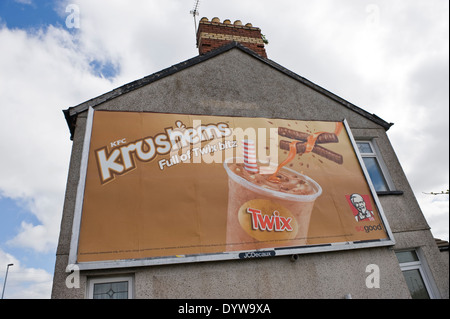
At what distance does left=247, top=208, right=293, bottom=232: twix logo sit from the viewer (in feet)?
16.2

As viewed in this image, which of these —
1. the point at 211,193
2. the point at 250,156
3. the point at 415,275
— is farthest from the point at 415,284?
the point at 211,193

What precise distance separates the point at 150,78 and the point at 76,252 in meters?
3.81

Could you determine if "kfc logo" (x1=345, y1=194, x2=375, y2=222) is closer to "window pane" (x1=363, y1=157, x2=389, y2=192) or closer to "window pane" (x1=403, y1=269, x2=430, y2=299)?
"window pane" (x1=363, y1=157, x2=389, y2=192)

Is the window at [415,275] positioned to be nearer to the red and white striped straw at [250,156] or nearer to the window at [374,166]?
the window at [374,166]

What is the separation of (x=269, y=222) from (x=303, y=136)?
2.44 meters

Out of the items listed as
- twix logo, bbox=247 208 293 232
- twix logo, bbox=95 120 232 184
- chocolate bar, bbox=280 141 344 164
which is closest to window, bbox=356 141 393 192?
chocolate bar, bbox=280 141 344 164

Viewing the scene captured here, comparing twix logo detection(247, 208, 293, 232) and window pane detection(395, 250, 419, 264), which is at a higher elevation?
twix logo detection(247, 208, 293, 232)

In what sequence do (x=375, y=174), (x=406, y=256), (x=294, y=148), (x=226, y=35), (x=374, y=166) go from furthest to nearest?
(x=226, y=35), (x=374, y=166), (x=375, y=174), (x=294, y=148), (x=406, y=256)

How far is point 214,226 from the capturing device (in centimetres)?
475

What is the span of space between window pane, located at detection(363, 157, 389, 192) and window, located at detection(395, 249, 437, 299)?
1.50m

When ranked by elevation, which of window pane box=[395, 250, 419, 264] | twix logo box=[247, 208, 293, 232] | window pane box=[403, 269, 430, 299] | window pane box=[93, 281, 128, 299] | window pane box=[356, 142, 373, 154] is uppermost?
window pane box=[356, 142, 373, 154]

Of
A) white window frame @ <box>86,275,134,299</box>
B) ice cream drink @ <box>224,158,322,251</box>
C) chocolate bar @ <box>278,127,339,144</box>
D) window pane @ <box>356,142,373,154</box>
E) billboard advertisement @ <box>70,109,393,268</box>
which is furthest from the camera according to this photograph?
window pane @ <box>356,142,373,154</box>

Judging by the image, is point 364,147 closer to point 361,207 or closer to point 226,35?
point 361,207

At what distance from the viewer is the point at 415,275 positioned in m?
5.55
